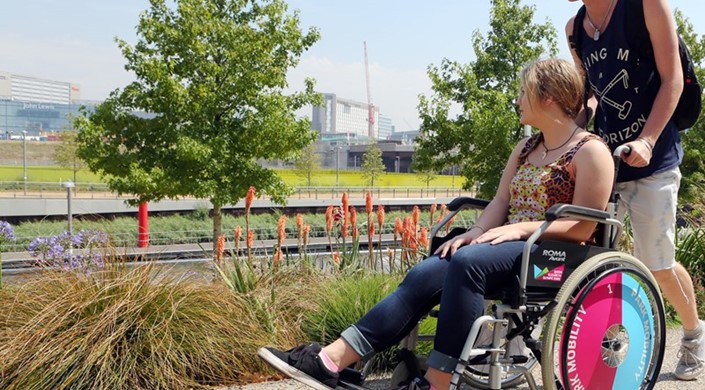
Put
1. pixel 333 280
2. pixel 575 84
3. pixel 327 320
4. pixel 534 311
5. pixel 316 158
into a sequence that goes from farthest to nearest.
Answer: pixel 316 158 < pixel 333 280 < pixel 327 320 < pixel 575 84 < pixel 534 311

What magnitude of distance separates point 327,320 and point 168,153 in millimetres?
16451

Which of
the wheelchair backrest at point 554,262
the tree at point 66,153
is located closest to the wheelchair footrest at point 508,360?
the wheelchair backrest at point 554,262

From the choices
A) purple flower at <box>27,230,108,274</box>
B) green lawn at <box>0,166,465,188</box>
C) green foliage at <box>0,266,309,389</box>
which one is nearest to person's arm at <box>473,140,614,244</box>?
green foliage at <box>0,266,309,389</box>

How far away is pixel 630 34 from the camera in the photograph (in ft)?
11.1

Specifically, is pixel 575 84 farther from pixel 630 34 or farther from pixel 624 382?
pixel 624 382

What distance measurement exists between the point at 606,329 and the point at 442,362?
785 millimetres

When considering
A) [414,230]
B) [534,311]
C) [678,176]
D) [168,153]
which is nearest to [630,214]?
[678,176]

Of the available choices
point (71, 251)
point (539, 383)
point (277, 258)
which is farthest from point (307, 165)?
point (539, 383)

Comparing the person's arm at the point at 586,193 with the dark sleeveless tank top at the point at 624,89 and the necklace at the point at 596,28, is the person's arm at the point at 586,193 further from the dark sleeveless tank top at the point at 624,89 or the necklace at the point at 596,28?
the necklace at the point at 596,28

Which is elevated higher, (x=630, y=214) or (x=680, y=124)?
(x=680, y=124)

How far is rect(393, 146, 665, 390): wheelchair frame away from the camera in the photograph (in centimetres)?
277

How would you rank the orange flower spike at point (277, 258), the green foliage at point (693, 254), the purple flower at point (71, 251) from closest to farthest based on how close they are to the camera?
the purple flower at point (71, 251) → the orange flower spike at point (277, 258) → the green foliage at point (693, 254)

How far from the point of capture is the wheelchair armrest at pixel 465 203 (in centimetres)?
346

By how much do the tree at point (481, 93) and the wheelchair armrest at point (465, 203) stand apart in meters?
19.6
